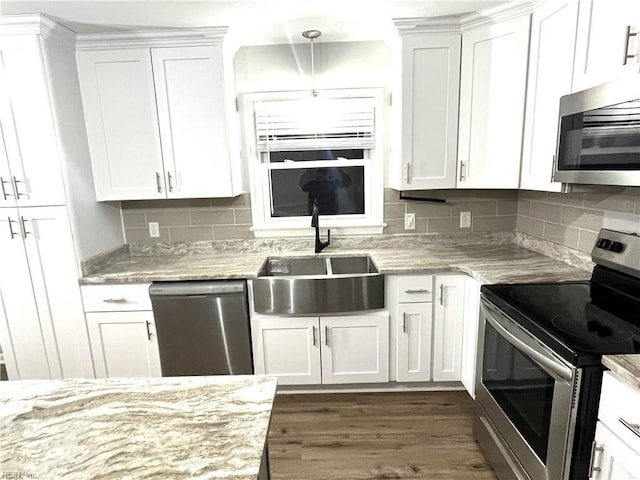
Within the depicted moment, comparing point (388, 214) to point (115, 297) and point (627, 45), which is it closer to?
point (627, 45)

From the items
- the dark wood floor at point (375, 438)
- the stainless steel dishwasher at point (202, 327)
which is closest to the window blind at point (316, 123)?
the stainless steel dishwasher at point (202, 327)

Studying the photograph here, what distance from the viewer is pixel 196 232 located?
2.71 metres

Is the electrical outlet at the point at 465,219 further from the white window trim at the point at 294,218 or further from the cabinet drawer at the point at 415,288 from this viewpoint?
the cabinet drawer at the point at 415,288

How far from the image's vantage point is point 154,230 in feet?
8.85

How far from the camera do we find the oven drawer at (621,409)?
1.01 meters

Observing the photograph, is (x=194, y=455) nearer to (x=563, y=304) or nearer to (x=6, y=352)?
(x=563, y=304)

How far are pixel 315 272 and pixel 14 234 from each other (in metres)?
1.88

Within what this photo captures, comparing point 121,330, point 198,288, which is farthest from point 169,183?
point 121,330

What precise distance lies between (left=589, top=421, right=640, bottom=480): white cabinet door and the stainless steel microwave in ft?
2.82

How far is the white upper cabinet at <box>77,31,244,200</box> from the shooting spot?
2.21 metres

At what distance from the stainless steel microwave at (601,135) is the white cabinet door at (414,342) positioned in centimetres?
107

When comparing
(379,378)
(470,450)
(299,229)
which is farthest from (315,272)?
(470,450)

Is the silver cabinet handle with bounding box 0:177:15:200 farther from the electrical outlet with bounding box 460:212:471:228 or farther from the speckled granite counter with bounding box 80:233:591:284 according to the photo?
the electrical outlet with bounding box 460:212:471:228

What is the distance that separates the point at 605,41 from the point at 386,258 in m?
1.52
